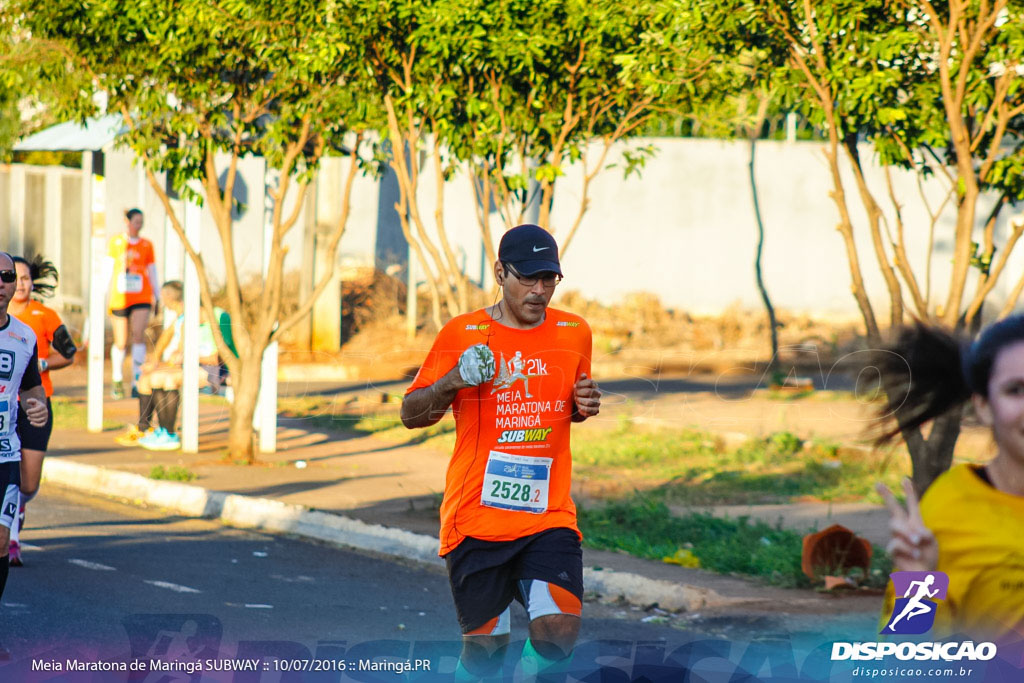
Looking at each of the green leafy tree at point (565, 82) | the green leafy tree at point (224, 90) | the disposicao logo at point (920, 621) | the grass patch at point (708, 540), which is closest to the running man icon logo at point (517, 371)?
the disposicao logo at point (920, 621)

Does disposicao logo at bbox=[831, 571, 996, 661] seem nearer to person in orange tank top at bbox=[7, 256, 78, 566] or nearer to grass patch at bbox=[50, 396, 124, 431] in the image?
person in orange tank top at bbox=[7, 256, 78, 566]

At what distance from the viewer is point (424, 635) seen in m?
7.00

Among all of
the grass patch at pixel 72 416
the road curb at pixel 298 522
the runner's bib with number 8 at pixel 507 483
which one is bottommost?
the grass patch at pixel 72 416

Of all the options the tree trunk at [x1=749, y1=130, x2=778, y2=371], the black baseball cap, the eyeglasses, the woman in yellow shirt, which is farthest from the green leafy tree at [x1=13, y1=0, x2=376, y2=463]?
the tree trunk at [x1=749, y1=130, x2=778, y2=371]

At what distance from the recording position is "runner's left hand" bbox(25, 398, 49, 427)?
640 centimetres

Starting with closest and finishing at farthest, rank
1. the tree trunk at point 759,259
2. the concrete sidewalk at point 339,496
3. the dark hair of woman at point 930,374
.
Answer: the dark hair of woman at point 930,374, the concrete sidewalk at point 339,496, the tree trunk at point 759,259

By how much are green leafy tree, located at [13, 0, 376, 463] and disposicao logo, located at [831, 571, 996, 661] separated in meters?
7.39

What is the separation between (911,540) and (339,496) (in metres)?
8.39

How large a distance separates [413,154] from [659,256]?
41.7 ft

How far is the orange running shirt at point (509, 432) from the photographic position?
4.70 metres

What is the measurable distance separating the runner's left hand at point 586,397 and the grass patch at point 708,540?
141 inches

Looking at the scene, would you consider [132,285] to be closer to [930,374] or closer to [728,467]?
[728,467]

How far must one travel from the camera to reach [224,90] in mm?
11148

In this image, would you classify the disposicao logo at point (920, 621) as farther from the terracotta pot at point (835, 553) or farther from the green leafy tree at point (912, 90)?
the terracotta pot at point (835, 553)
